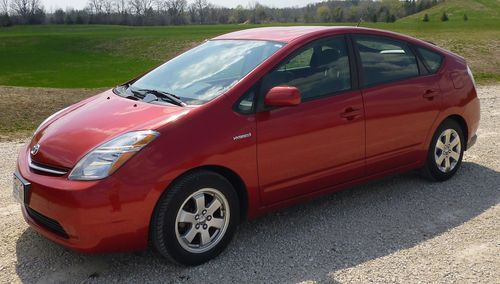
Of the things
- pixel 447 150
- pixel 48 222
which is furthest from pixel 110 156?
pixel 447 150

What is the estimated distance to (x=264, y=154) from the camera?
3746 millimetres

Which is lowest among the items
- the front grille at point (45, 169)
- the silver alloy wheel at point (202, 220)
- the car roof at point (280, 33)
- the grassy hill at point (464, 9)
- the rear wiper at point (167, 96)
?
the silver alloy wheel at point (202, 220)

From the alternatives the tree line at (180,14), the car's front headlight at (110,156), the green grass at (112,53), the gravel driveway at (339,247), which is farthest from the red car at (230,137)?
the tree line at (180,14)

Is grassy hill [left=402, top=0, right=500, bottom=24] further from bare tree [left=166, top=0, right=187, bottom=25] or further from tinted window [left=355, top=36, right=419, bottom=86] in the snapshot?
tinted window [left=355, top=36, right=419, bottom=86]

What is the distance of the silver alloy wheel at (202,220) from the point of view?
345 cm

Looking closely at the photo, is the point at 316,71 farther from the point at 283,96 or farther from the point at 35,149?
the point at 35,149

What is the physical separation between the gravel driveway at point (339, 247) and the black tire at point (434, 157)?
16 cm

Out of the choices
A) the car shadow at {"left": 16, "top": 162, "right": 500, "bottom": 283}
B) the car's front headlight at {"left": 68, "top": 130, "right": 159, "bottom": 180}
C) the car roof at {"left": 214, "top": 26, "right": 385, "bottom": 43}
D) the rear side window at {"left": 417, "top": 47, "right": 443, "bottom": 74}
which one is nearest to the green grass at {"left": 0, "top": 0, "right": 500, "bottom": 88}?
the rear side window at {"left": 417, "top": 47, "right": 443, "bottom": 74}

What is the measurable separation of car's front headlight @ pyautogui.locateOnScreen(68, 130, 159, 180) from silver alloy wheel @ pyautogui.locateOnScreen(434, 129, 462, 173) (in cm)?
322

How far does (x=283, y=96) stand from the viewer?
3664 millimetres

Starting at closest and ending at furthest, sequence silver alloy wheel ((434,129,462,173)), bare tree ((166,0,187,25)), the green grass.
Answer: silver alloy wheel ((434,129,462,173)) < the green grass < bare tree ((166,0,187,25))

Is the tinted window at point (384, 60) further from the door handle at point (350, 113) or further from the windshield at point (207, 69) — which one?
the windshield at point (207, 69)

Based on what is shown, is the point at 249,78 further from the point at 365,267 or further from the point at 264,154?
the point at 365,267

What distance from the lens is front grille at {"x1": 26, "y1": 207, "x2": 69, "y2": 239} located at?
3287 millimetres
